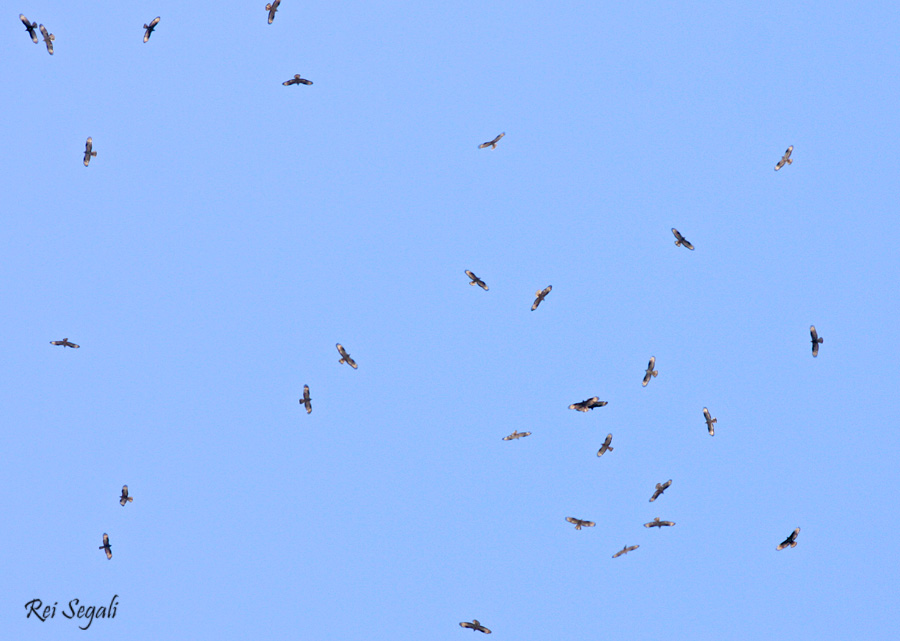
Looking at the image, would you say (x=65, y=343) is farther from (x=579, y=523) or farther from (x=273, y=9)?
(x=579, y=523)

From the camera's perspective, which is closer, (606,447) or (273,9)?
(606,447)

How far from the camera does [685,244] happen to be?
6781cm

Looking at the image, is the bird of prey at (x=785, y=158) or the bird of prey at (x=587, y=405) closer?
the bird of prey at (x=587, y=405)

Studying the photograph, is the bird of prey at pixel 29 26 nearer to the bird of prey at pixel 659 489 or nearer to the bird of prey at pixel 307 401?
the bird of prey at pixel 307 401

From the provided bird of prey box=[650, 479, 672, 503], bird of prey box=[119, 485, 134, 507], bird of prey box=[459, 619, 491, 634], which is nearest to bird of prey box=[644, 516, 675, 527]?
bird of prey box=[650, 479, 672, 503]

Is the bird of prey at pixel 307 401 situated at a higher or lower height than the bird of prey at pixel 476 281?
lower

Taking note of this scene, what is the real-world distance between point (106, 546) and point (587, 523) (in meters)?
45.0

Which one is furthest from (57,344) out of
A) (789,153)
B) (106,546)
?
(789,153)

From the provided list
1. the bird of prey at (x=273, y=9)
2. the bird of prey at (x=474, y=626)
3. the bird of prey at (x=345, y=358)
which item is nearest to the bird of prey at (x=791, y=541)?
the bird of prey at (x=474, y=626)

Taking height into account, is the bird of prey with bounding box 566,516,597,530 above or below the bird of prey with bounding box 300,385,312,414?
below

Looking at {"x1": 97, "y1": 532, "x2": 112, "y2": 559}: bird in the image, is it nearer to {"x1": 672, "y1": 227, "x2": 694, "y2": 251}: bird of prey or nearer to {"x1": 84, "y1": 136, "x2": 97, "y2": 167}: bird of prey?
{"x1": 84, "y1": 136, "x2": 97, "y2": 167}: bird of prey

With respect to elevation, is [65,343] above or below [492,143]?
below

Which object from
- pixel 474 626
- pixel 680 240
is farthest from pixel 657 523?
pixel 680 240

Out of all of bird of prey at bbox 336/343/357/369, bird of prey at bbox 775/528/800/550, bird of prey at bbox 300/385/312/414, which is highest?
bird of prey at bbox 336/343/357/369
